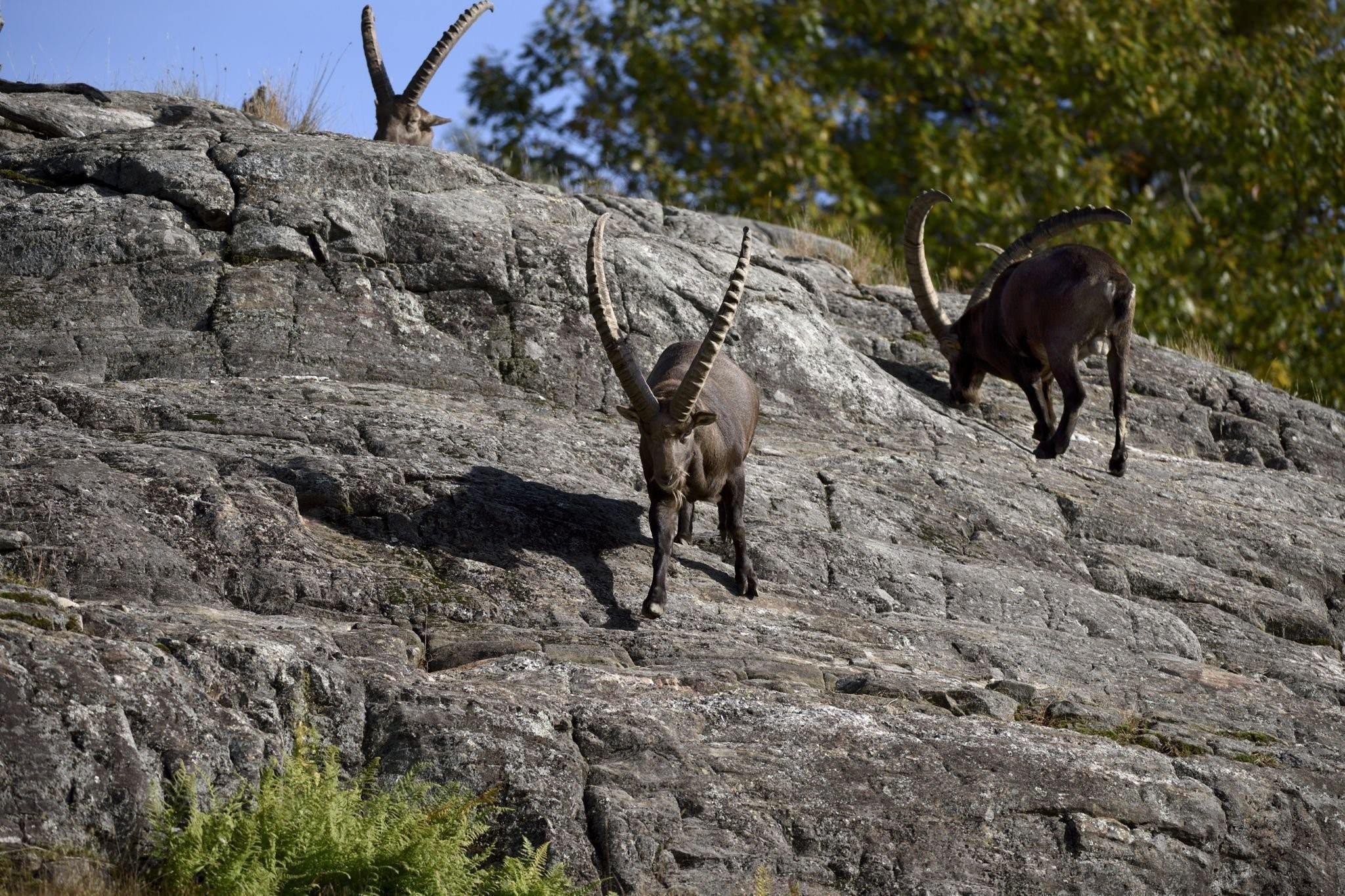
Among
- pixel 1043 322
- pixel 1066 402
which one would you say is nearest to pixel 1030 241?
pixel 1043 322

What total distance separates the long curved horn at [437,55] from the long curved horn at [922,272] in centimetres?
531

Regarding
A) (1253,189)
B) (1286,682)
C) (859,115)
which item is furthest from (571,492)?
(1253,189)

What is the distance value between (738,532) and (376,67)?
30.6 ft

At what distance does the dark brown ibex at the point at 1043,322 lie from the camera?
12.6m

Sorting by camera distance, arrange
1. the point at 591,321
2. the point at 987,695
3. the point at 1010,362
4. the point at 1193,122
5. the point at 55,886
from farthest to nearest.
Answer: the point at 1193,122
the point at 1010,362
the point at 591,321
the point at 987,695
the point at 55,886

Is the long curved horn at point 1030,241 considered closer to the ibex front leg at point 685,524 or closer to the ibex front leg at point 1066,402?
the ibex front leg at point 1066,402

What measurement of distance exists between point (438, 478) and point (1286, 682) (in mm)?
5282

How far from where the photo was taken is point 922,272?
15258mm

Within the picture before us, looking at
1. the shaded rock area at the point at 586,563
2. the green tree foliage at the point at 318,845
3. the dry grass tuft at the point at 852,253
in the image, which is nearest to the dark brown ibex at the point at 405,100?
the shaded rock area at the point at 586,563

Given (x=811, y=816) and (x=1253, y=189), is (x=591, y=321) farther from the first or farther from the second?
(x=1253, y=189)

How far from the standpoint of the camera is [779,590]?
923 centimetres

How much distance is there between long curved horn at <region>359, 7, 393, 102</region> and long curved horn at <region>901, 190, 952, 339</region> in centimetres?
574

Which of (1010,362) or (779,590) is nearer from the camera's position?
(779,590)

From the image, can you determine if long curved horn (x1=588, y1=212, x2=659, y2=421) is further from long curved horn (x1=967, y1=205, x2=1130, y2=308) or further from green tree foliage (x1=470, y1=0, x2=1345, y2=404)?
green tree foliage (x1=470, y1=0, x2=1345, y2=404)
